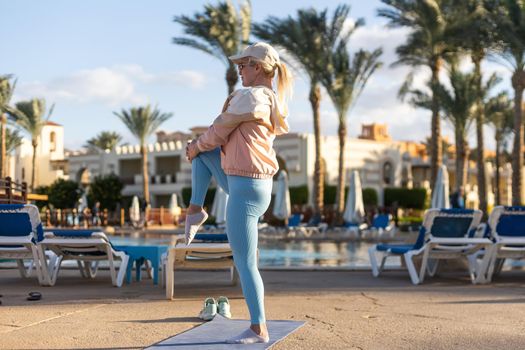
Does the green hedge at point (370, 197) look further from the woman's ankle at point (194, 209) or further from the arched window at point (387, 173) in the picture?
the woman's ankle at point (194, 209)

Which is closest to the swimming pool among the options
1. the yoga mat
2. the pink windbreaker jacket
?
the yoga mat

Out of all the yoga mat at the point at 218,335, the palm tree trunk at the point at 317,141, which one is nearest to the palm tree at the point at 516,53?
the palm tree trunk at the point at 317,141

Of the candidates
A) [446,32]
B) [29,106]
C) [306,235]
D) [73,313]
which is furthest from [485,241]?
[29,106]

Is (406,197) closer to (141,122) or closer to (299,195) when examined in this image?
(299,195)

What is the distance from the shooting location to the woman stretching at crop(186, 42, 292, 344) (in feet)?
13.8

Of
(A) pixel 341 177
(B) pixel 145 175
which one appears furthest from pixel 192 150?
(B) pixel 145 175

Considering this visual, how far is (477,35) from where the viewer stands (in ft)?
97.3

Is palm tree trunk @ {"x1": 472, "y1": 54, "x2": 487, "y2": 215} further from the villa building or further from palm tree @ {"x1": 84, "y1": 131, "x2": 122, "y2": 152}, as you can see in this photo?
palm tree @ {"x1": 84, "y1": 131, "x2": 122, "y2": 152}

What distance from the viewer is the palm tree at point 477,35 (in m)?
29.3

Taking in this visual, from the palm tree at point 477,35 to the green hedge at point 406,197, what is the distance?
17.4m

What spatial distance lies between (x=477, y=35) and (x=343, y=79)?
7402 mm

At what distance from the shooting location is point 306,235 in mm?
30031

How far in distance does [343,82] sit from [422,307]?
97.8ft

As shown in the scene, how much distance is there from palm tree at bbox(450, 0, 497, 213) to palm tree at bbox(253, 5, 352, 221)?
5.42m
